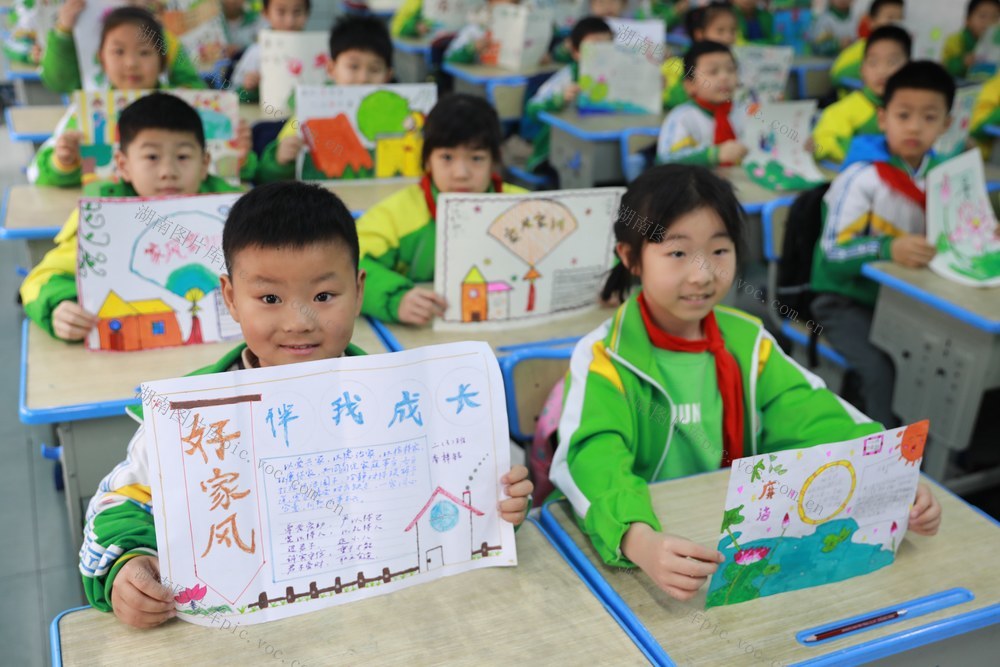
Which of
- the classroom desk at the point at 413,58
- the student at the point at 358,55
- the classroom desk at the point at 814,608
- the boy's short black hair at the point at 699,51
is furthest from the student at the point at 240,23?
the classroom desk at the point at 814,608

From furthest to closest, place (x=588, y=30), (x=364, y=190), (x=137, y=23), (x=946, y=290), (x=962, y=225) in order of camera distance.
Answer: (x=588, y=30), (x=137, y=23), (x=364, y=190), (x=962, y=225), (x=946, y=290)

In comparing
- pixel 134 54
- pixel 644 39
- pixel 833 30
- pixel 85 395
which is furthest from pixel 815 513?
pixel 833 30

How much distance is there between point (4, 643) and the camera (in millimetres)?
1953

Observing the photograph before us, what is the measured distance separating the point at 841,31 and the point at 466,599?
7055 millimetres

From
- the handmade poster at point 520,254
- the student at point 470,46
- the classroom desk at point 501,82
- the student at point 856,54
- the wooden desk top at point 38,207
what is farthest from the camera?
the student at point 856,54

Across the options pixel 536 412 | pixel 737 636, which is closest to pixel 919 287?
pixel 536 412

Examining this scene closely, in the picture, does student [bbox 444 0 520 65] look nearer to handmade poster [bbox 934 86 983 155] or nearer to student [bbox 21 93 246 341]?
handmade poster [bbox 934 86 983 155]

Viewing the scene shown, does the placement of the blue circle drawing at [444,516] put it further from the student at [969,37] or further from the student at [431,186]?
the student at [969,37]

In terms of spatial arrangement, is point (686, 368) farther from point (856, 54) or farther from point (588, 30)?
point (856, 54)

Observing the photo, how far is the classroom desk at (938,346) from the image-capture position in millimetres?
2211

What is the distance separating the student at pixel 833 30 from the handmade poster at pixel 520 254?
544 centimetres

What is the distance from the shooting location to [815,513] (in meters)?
1.11

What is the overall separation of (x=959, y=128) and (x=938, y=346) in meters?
1.59

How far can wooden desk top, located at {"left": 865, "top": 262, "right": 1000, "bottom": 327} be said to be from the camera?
2186mm
